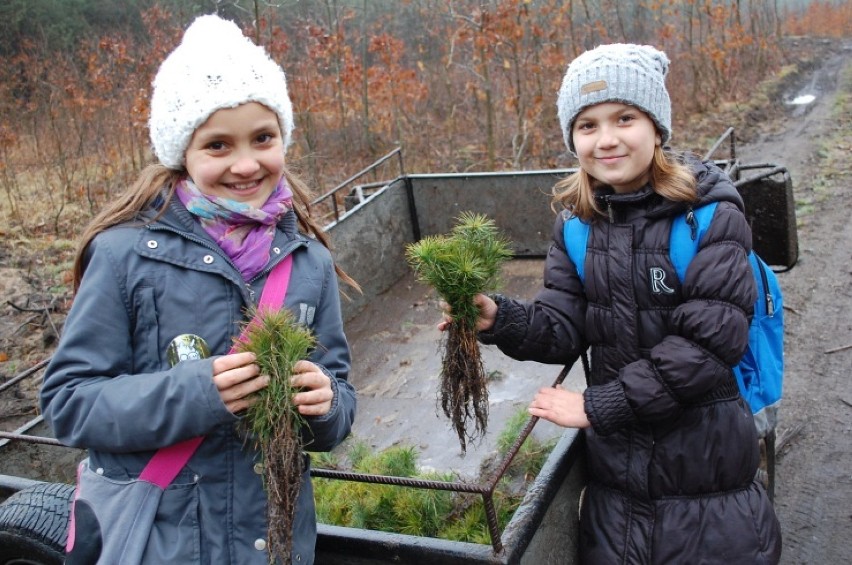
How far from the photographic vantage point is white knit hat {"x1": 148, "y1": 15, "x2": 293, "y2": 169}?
1904 millimetres

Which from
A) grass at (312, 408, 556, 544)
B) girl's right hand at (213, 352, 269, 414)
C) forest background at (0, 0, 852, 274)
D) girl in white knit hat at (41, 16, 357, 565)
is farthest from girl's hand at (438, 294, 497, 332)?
forest background at (0, 0, 852, 274)

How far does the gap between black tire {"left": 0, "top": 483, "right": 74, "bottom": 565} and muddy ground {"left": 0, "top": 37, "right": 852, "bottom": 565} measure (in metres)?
1.15

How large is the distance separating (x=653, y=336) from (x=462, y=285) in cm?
57

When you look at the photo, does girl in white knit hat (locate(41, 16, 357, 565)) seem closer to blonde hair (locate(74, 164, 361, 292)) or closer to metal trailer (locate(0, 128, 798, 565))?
blonde hair (locate(74, 164, 361, 292))

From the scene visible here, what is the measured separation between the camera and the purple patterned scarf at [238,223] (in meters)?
1.95

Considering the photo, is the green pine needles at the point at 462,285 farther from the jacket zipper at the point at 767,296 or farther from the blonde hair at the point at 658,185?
A: the jacket zipper at the point at 767,296

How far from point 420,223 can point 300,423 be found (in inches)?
206

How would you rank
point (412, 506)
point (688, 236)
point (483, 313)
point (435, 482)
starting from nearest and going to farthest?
point (435, 482)
point (688, 236)
point (483, 313)
point (412, 506)

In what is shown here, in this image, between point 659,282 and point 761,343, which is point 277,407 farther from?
point 761,343

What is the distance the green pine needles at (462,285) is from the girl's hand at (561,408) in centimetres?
25

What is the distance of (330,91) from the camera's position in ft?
50.0

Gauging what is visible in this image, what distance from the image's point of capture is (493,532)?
209 cm

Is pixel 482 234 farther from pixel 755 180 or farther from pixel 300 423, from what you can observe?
pixel 755 180

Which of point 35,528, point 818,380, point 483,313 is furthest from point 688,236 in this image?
point 818,380
